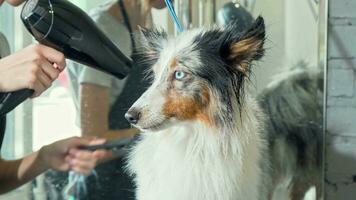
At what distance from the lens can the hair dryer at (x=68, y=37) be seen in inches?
25.1

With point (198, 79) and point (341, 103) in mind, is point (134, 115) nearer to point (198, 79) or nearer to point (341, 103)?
point (198, 79)

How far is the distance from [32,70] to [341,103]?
0.63m

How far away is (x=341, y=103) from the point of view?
1.07 meters

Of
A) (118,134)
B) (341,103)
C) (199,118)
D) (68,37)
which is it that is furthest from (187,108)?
(341,103)

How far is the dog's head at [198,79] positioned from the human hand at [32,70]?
5.3 inches

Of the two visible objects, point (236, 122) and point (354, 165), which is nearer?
point (236, 122)

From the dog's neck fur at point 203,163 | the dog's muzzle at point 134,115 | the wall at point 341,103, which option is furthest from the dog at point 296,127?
the dog's muzzle at point 134,115

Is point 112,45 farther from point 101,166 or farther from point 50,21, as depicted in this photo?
point 101,166

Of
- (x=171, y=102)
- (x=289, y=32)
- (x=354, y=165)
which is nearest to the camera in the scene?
(x=171, y=102)

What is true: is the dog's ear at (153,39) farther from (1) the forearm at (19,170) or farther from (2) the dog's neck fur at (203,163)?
(1) the forearm at (19,170)

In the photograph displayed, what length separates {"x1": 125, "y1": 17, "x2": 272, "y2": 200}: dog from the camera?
2.05 ft

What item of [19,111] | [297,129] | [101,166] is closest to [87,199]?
[101,166]

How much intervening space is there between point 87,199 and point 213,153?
0.46m

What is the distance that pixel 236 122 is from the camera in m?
0.65
